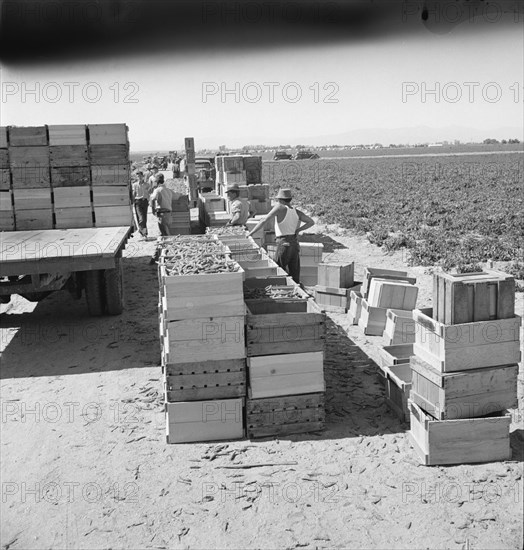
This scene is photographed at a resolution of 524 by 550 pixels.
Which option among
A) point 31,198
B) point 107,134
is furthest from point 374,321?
point 31,198

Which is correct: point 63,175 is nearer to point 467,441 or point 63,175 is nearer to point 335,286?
point 335,286

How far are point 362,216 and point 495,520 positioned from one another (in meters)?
19.2

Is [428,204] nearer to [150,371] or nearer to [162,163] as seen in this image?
[150,371]

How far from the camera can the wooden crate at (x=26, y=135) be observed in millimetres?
10690

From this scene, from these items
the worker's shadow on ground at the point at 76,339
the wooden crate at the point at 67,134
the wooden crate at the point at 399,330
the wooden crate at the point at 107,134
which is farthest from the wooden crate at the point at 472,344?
the wooden crate at the point at 67,134

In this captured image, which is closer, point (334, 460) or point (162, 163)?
point (334, 460)

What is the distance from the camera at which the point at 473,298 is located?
17.6 ft

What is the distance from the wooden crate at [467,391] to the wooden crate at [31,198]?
789cm

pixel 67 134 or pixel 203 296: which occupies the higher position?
pixel 67 134

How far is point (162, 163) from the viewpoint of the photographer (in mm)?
76062

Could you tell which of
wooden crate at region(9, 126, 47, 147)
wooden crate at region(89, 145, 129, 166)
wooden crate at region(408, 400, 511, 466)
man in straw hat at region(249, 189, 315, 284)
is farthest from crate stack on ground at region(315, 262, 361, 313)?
wooden crate at region(9, 126, 47, 147)

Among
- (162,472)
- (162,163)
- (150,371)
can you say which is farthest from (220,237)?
(162,163)

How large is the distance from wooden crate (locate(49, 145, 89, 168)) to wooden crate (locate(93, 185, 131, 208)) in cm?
56

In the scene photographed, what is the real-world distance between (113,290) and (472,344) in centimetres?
634
